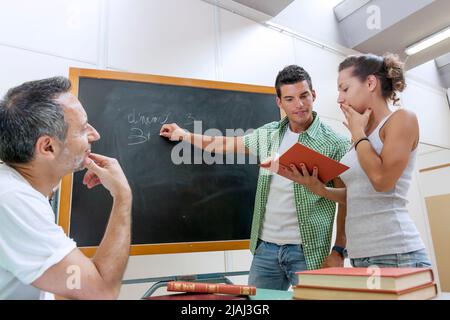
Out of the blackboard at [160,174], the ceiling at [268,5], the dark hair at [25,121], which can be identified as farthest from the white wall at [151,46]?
the dark hair at [25,121]

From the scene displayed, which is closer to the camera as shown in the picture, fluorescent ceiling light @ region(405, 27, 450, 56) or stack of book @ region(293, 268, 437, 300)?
stack of book @ region(293, 268, 437, 300)

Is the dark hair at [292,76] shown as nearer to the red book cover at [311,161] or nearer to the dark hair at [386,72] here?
the dark hair at [386,72]

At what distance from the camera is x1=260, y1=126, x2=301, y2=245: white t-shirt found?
1.47 m

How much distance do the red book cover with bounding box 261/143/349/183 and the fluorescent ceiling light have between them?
8.64 feet

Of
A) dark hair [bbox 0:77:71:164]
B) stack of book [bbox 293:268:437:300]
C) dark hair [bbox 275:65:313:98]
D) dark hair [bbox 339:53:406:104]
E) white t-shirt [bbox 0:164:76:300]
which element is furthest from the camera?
dark hair [bbox 275:65:313:98]

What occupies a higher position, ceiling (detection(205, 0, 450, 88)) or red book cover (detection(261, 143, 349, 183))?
ceiling (detection(205, 0, 450, 88))

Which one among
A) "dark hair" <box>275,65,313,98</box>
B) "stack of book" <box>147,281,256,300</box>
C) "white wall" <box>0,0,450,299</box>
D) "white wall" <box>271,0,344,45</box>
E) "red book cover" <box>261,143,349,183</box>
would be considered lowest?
"stack of book" <box>147,281,256,300</box>

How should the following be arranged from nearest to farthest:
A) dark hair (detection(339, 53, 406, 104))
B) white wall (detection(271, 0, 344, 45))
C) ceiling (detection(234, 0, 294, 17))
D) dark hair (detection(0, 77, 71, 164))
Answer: dark hair (detection(0, 77, 71, 164)), dark hair (detection(339, 53, 406, 104)), ceiling (detection(234, 0, 294, 17)), white wall (detection(271, 0, 344, 45))

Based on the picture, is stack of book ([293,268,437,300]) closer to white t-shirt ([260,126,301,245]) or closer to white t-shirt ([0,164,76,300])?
white t-shirt ([0,164,76,300])

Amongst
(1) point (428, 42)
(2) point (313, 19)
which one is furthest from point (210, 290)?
(1) point (428, 42)

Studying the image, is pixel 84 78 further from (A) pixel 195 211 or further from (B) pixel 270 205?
(B) pixel 270 205

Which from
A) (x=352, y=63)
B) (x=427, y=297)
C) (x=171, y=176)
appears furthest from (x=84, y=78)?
(x=427, y=297)

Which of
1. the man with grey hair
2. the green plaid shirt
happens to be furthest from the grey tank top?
the man with grey hair

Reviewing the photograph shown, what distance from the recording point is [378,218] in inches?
43.5
